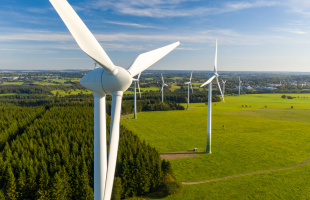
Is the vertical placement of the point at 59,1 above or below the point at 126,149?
above

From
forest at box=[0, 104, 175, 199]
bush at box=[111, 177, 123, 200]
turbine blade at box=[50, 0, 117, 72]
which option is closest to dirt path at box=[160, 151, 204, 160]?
forest at box=[0, 104, 175, 199]

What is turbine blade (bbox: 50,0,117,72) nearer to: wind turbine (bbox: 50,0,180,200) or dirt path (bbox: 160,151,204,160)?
wind turbine (bbox: 50,0,180,200)

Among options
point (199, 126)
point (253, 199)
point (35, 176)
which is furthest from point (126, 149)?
point (199, 126)

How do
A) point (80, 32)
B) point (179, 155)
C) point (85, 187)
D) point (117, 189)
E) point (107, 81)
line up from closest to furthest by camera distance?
point (80, 32) < point (107, 81) < point (85, 187) < point (117, 189) < point (179, 155)

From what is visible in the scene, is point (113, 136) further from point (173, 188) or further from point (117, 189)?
point (173, 188)

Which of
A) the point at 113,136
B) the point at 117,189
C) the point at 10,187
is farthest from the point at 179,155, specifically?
the point at 113,136

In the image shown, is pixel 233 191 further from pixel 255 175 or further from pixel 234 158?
pixel 234 158

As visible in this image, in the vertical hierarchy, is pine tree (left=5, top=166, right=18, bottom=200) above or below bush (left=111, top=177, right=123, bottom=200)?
above
